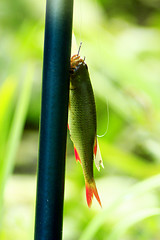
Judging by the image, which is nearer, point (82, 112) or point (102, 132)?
point (82, 112)

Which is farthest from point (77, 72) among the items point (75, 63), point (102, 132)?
point (102, 132)

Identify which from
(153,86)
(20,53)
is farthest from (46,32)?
(153,86)

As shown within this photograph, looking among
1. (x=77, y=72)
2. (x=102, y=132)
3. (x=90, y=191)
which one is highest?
(x=77, y=72)

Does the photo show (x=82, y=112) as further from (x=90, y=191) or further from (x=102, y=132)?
(x=102, y=132)

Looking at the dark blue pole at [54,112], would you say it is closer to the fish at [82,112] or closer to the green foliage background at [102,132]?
the fish at [82,112]

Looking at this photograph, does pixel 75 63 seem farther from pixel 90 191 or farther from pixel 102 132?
pixel 102 132

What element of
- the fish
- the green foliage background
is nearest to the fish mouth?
the fish

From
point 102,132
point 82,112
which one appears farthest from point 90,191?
point 102,132

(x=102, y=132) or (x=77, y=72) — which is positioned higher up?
(x=77, y=72)
